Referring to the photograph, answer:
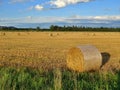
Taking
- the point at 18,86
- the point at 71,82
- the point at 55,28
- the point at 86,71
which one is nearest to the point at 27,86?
the point at 18,86

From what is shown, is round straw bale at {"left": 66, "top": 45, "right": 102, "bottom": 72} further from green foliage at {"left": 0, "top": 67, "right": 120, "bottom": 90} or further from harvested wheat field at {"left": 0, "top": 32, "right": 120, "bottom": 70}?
green foliage at {"left": 0, "top": 67, "right": 120, "bottom": 90}

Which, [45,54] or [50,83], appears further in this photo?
[45,54]

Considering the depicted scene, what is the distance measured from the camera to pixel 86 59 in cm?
1350

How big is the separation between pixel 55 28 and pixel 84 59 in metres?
96.1

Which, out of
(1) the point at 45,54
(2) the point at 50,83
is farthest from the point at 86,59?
(1) the point at 45,54

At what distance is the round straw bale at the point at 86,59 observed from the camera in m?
13.4

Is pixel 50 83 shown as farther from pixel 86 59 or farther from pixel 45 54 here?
pixel 45 54

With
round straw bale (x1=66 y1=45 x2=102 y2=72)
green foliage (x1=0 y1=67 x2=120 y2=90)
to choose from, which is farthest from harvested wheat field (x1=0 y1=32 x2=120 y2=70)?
green foliage (x1=0 y1=67 x2=120 y2=90)

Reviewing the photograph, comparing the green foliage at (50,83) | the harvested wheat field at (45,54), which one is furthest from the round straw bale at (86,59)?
the green foliage at (50,83)

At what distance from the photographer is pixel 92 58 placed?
44.1 ft

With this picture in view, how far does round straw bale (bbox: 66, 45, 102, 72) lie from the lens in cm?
1336

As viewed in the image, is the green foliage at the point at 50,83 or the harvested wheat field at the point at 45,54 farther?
the harvested wheat field at the point at 45,54

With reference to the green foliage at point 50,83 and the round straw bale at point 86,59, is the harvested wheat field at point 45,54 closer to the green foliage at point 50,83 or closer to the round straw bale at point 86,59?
the round straw bale at point 86,59

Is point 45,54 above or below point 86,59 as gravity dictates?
below
